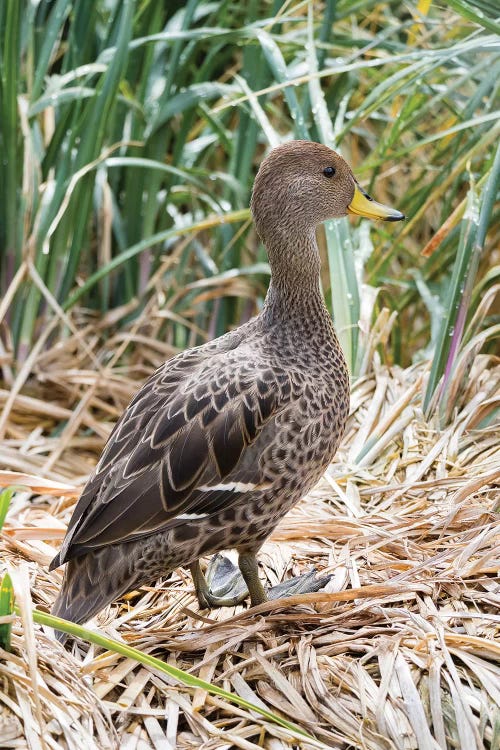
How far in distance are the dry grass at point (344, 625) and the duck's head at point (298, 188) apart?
0.67 meters

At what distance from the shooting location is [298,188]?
235cm

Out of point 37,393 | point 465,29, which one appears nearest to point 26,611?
point 37,393

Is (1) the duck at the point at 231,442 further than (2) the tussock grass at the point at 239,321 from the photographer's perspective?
Yes

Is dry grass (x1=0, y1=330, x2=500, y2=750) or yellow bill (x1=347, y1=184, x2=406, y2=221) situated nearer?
dry grass (x1=0, y1=330, x2=500, y2=750)

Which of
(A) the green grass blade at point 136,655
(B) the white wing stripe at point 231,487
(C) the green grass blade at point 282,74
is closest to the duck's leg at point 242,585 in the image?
(B) the white wing stripe at point 231,487

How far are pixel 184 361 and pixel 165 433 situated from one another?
8.6 inches

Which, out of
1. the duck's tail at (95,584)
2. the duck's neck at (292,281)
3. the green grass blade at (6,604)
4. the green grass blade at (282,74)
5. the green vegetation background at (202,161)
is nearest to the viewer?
the green grass blade at (6,604)

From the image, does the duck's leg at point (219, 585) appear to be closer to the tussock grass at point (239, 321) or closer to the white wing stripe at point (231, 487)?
the tussock grass at point (239, 321)

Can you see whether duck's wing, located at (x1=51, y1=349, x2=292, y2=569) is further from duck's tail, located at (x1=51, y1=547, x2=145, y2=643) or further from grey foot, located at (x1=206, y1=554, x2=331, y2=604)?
grey foot, located at (x1=206, y1=554, x2=331, y2=604)

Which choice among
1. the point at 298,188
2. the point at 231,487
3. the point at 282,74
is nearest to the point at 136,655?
the point at 231,487

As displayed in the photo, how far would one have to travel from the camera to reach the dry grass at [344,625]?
6.01ft

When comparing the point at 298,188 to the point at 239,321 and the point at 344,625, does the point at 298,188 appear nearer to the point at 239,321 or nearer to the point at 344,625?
the point at 344,625

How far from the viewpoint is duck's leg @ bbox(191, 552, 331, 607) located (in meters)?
2.26

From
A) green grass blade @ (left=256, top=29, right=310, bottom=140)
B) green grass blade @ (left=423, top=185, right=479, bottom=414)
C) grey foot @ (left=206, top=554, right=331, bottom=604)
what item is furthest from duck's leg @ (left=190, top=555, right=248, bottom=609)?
green grass blade @ (left=256, top=29, right=310, bottom=140)
